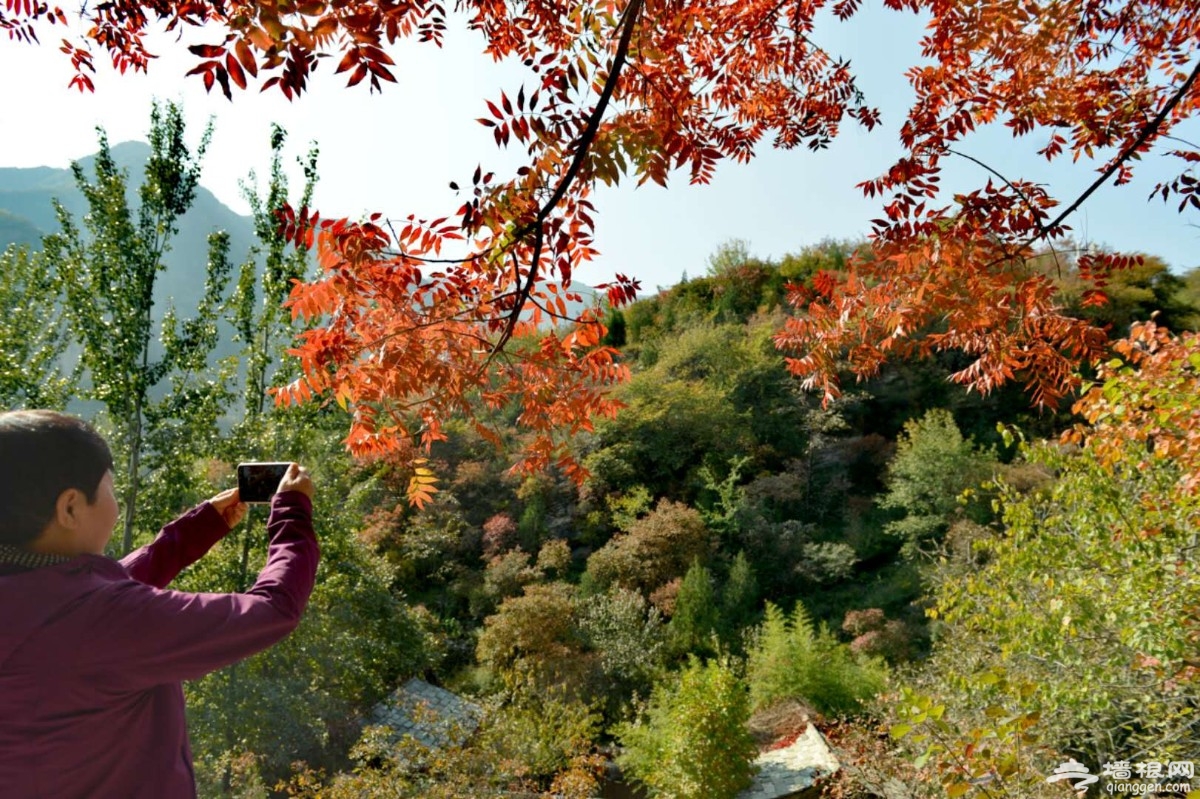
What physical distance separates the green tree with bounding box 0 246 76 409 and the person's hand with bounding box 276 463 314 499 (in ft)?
22.5

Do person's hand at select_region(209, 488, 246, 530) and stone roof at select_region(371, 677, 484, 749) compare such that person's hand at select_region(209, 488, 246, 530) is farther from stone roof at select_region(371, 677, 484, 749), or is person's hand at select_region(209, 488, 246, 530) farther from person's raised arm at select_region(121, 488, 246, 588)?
stone roof at select_region(371, 677, 484, 749)

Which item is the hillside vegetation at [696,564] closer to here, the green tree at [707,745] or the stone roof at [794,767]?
the green tree at [707,745]

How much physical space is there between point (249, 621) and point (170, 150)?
7.37 meters

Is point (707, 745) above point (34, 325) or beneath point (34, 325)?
beneath

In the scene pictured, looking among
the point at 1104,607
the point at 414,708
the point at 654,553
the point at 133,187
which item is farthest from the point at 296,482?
the point at 133,187

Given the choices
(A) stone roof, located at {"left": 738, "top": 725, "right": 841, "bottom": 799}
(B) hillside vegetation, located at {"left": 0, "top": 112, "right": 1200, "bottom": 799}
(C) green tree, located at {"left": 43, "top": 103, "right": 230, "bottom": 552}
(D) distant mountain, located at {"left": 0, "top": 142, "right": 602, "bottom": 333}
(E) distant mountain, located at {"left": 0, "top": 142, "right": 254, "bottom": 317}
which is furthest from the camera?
(E) distant mountain, located at {"left": 0, "top": 142, "right": 254, "bottom": 317}

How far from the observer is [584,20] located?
63.7 inches

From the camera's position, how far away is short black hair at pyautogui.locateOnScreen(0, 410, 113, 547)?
77 centimetres

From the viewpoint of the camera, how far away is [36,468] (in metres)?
0.78

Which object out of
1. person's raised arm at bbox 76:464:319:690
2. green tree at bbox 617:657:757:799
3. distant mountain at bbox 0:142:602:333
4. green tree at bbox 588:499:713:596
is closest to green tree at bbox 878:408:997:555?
green tree at bbox 588:499:713:596

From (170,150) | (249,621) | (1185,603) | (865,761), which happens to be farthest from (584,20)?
(170,150)

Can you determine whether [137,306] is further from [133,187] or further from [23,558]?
[133,187]

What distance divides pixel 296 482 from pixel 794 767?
25.2 feet

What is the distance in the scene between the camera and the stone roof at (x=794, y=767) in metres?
6.98
